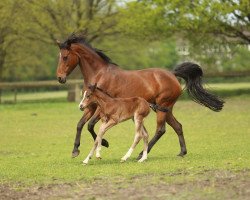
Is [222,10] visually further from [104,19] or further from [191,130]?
[191,130]

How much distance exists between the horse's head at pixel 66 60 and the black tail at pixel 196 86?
2.32 m

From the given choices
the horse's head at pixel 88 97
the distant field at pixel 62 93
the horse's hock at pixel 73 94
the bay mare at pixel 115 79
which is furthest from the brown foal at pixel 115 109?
the horse's hock at pixel 73 94

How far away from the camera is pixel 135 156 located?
48.7 ft

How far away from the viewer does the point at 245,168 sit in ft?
36.9

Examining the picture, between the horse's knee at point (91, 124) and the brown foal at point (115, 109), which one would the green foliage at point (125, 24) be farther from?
the brown foal at point (115, 109)

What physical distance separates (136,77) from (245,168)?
12.6 ft

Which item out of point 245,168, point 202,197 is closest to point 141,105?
point 245,168

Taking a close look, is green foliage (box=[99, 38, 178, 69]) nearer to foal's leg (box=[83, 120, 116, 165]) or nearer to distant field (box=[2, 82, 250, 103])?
distant field (box=[2, 82, 250, 103])

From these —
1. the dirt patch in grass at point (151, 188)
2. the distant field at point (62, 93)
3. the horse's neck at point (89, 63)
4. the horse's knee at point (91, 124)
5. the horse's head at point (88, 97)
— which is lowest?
the distant field at point (62, 93)

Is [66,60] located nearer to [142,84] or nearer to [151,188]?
[142,84]

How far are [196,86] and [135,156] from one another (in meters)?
2.01

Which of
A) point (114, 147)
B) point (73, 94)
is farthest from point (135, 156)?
point (73, 94)

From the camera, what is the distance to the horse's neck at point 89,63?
14.3m

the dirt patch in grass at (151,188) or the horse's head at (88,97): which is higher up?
the horse's head at (88,97)
